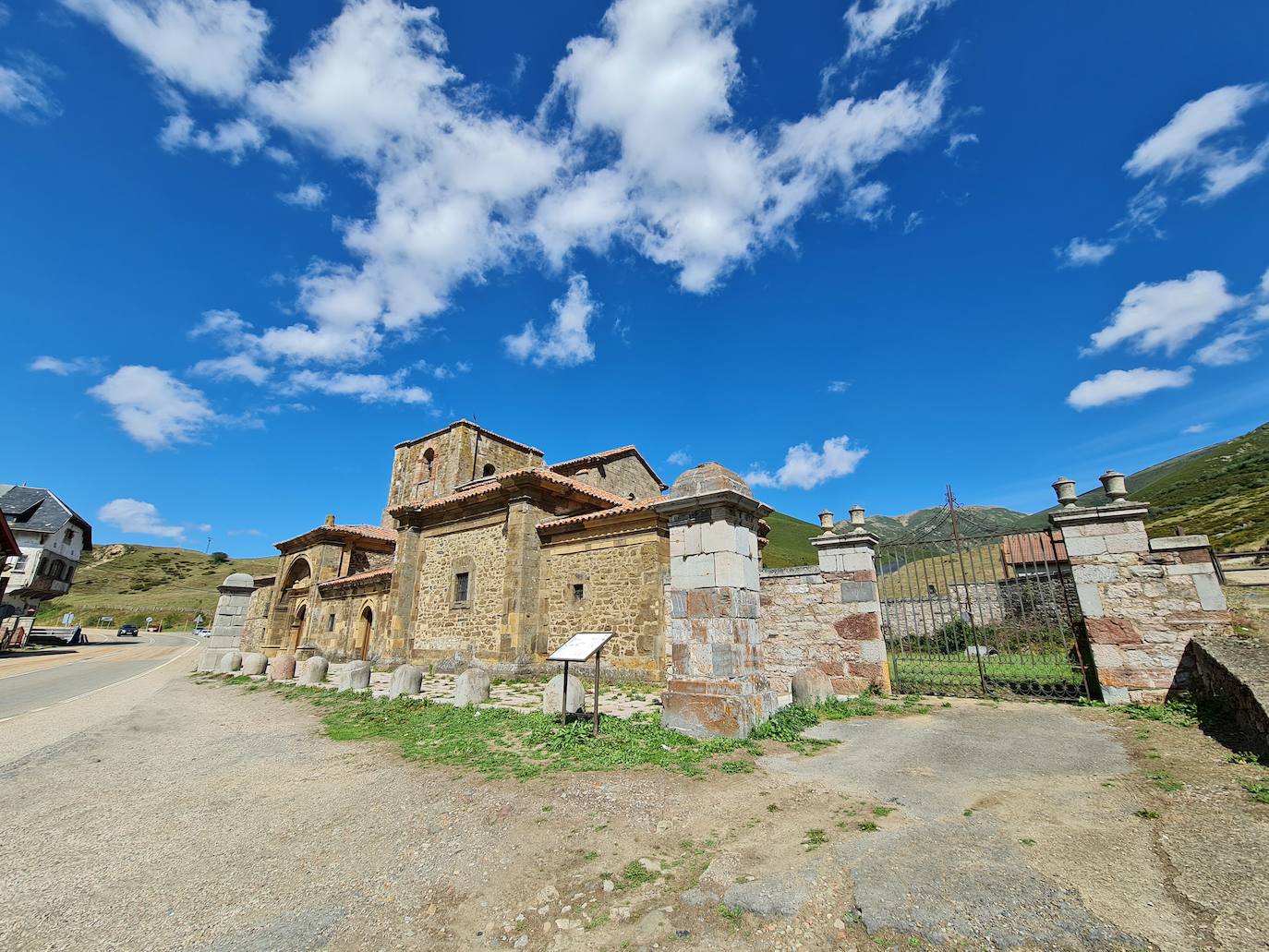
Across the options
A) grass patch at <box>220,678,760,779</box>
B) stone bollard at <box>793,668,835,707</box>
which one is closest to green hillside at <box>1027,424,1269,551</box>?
stone bollard at <box>793,668,835,707</box>

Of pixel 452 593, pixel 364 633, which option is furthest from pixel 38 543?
pixel 452 593

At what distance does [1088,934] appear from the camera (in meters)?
2.39

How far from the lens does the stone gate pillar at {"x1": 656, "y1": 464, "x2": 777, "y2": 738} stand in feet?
21.1

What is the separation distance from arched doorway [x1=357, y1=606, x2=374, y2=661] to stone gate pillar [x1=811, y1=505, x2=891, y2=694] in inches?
739

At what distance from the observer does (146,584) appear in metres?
69.9

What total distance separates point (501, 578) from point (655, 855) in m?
13.3

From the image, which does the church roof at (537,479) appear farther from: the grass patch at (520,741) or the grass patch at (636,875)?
the grass patch at (636,875)

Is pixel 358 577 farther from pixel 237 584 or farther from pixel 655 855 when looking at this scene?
pixel 655 855

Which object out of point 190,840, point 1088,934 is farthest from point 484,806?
point 1088,934

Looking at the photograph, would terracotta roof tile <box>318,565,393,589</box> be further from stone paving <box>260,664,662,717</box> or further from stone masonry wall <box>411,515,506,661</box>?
stone paving <box>260,664,662,717</box>

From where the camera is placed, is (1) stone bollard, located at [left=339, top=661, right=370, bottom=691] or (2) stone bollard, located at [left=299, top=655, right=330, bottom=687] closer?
(1) stone bollard, located at [left=339, top=661, right=370, bottom=691]

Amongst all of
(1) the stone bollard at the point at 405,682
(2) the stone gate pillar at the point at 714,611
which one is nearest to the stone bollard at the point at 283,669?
(1) the stone bollard at the point at 405,682

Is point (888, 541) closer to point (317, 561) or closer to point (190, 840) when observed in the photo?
point (190, 840)

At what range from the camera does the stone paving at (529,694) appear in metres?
9.33
